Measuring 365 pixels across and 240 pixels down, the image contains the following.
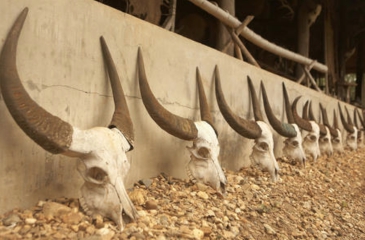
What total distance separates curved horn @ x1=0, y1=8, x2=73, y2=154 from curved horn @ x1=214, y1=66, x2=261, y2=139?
193 cm

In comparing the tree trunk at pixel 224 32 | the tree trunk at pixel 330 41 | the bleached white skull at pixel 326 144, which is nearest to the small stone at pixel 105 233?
the tree trunk at pixel 224 32

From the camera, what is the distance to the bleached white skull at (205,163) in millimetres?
2893

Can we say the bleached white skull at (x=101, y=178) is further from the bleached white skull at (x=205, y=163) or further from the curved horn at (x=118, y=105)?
the bleached white skull at (x=205, y=163)

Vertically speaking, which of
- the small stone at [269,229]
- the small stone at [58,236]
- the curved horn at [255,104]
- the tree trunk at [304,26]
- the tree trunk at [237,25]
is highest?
the tree trunk at [304,26]

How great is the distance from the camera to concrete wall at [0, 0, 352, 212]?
78.8 inches

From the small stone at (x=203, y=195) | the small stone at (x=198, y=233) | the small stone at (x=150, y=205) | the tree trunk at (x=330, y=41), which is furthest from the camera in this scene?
the tree trunk at (x=330, y=41)

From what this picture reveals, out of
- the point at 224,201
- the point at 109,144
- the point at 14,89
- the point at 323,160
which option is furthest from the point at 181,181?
the point at 323,160

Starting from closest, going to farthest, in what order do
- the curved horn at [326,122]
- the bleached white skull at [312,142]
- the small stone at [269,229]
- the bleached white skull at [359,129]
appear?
the small stone at [269,229] → the bleached white skull at [312,142] → the curved horn at [326,122] → the bleached white skull at [359,129]

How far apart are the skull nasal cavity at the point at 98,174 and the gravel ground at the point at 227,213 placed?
0.68 feet

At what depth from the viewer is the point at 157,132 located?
9.92ft

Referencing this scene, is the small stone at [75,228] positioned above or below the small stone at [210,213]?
below

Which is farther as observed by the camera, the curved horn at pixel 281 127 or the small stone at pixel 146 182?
the curved horn at pixel 281 127

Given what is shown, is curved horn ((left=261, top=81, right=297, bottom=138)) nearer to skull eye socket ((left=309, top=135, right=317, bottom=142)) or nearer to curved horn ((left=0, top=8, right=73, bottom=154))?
skull eye socket ((left=309, top=135, right=317, bottom=142))

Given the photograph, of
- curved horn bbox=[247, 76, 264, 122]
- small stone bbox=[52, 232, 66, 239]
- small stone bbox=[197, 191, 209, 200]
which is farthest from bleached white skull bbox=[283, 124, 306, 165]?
small stone bbox=[52, 232, 66, 239]
